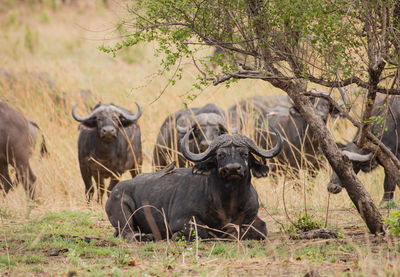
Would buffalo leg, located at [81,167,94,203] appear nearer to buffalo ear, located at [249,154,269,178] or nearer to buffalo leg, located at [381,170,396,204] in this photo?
buffalo ear, located at [249,154,269,178]

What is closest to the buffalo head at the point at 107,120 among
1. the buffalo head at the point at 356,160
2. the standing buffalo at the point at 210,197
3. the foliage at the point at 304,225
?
the standing buffalo at the point at 210,197

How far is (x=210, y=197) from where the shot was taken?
663 cm

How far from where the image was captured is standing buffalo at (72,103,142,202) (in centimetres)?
1079

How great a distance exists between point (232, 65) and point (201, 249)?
6.19 ft

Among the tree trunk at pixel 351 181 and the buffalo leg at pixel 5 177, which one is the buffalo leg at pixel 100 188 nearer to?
the buffalo leg at pixel 5 177

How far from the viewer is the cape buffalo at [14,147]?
1105cm

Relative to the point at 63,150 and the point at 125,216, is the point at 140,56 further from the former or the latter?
the point at 125,216

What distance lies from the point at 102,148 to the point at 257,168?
482cm

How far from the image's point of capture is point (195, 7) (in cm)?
608

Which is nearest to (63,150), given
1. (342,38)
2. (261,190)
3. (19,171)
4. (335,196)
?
(19,171)

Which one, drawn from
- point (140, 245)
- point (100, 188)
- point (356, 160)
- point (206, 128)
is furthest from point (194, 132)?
point (140, 245)

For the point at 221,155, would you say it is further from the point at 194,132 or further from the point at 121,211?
the point at 194,132

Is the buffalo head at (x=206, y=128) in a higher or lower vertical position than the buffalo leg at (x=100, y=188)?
higher

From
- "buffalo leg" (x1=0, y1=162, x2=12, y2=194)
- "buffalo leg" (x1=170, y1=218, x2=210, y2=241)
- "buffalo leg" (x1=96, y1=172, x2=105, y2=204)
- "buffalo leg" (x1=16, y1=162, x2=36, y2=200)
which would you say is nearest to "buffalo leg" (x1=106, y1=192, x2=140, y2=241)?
"buffalo leg" (x1=170, y1=218, x2=210, y2=241)
